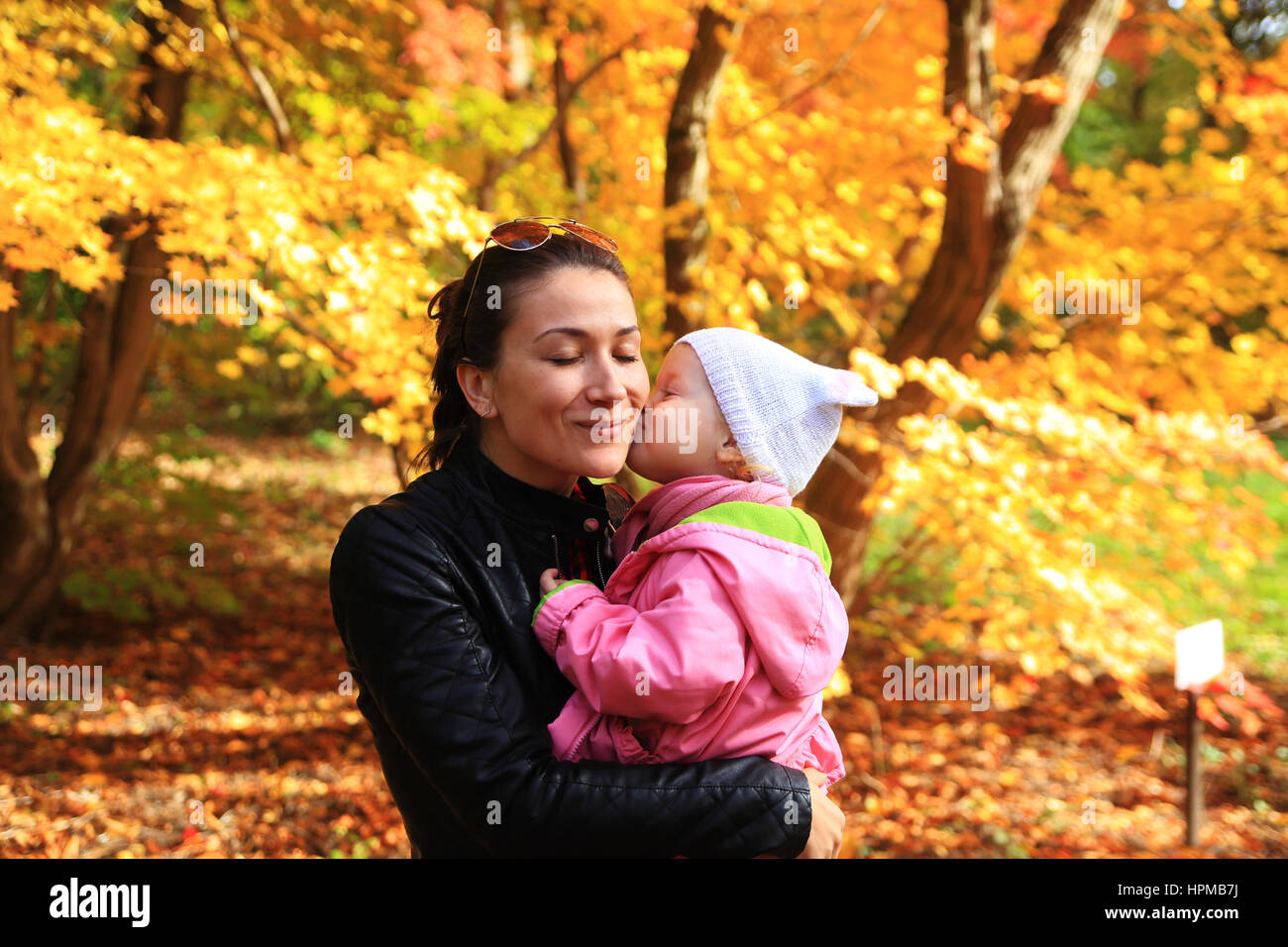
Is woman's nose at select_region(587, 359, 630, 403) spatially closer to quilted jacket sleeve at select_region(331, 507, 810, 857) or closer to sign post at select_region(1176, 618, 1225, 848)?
quilted jacket sleeve at select_region(331, 507, 810, 857)

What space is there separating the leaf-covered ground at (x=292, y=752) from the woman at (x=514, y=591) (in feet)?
11.4

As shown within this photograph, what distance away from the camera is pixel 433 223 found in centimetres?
365

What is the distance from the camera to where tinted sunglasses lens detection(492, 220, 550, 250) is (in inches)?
62.4

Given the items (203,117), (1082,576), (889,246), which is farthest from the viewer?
(203,117)

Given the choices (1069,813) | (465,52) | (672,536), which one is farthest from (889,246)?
(672,536)

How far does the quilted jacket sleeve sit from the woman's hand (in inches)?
1.1

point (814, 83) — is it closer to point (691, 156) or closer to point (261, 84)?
point (691, 156)

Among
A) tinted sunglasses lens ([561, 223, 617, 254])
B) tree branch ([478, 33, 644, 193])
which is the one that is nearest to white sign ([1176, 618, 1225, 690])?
tinted sunglasses lens ([561, 223, 617, 254])

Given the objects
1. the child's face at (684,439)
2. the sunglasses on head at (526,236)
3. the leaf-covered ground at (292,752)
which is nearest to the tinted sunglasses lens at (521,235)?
the sunglasses on head at (526,236)

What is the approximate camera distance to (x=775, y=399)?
1766 mm

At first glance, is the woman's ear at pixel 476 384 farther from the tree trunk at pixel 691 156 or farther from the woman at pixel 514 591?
the tree trunk at pixel 691 156

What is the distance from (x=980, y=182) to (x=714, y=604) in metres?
3.47

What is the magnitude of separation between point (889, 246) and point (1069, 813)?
12.4 ft
